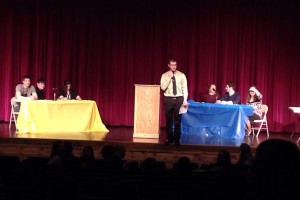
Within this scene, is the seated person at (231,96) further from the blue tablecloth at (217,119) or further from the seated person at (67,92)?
the seated person at (67,92)

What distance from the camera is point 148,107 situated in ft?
30.6

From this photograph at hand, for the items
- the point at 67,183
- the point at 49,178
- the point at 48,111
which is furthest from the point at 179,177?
the point at 48,111

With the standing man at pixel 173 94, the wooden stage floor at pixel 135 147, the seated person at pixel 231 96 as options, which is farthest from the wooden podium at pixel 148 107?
the seated person at pixel 231 96

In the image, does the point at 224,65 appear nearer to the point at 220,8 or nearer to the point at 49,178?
the point at 220,8

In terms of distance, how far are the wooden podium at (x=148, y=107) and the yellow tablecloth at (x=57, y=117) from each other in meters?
1.27

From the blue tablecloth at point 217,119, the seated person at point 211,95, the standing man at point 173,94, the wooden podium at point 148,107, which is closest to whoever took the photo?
the standing man at point 173,94

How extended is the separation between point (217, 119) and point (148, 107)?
1644 millimetres

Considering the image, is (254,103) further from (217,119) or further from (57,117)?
(57,117)

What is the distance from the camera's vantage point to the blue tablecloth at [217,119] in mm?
9891

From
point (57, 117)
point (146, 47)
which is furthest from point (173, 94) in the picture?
point (146, 47)

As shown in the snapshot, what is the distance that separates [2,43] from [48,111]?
3689 millimetres

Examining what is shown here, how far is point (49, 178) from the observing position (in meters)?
4.01

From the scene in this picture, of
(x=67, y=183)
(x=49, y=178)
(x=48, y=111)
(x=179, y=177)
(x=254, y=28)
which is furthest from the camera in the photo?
(x=254, y=28)

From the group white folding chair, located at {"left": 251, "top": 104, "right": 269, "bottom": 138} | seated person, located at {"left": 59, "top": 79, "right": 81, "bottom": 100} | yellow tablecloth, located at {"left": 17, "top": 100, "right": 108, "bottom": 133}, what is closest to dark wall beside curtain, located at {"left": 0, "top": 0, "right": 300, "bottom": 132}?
white folding chair, located at {"left": 251, "top": 104, "right": 269, "bottom": 138}
